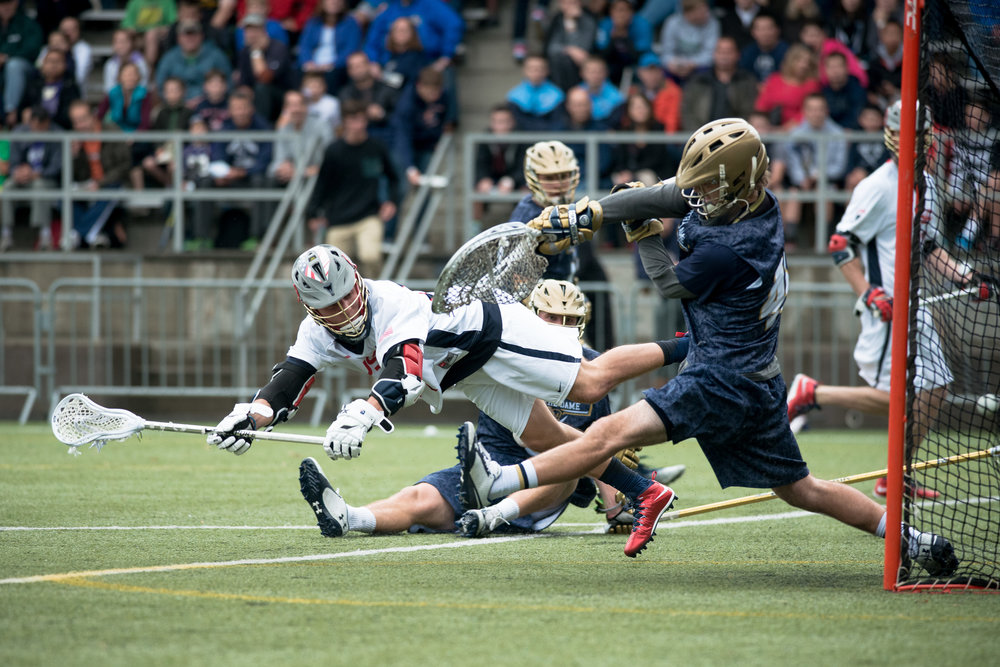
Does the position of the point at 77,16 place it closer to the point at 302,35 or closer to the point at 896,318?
the point at 302,35

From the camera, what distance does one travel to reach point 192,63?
51.6 ft

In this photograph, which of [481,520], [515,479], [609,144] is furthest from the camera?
[609,144]

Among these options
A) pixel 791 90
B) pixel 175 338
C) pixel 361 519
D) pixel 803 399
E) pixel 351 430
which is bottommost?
pixel 175 338

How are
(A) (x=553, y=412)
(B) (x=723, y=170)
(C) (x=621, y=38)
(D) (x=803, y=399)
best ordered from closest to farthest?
1. (B) (x=723, y=170)
2. (A) (x=553, y=412)
3. (D) (x=803, y=399)
4. (C) (x=621, y=38)

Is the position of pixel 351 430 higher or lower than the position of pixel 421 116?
higher

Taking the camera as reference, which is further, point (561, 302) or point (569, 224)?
point (561, 302)

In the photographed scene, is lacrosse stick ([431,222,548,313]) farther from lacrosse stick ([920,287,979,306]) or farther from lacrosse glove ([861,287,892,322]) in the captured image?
lacrosse glove ([861,287,892,322])

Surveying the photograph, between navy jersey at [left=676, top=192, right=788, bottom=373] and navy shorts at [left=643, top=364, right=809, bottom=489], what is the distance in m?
0.08

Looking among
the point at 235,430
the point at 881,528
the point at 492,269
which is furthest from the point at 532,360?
the point at 881,528

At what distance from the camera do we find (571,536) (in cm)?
657

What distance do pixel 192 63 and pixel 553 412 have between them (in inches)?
404

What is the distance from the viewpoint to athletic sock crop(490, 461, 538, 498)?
5410 mm

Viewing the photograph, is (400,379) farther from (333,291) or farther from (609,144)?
(609,144)

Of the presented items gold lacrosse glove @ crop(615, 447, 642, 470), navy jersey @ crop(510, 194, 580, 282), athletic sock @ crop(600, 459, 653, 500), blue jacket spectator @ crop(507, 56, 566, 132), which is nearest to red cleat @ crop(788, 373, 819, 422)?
navy jersey @ crop(510, 194, 580, 282)
